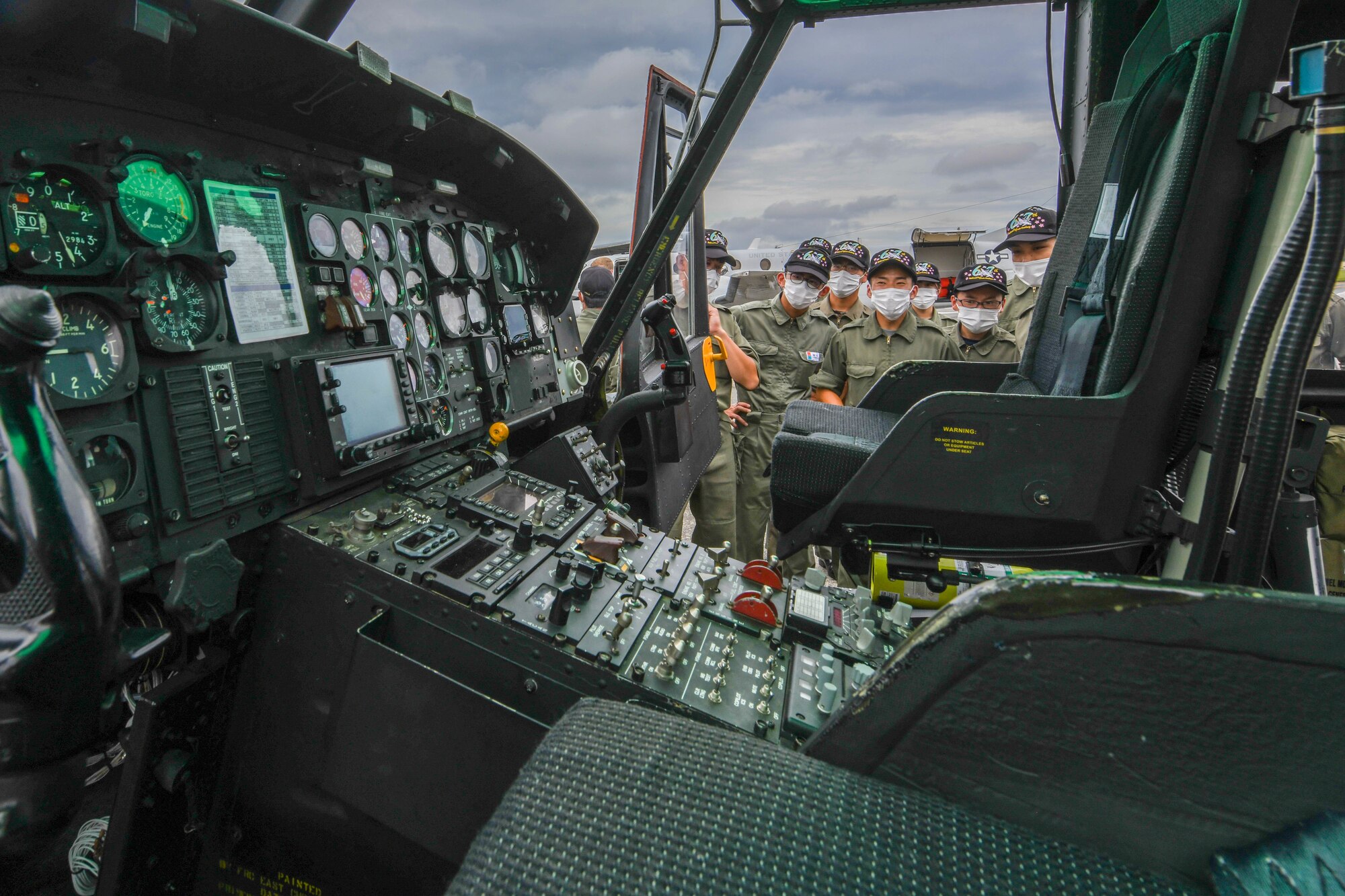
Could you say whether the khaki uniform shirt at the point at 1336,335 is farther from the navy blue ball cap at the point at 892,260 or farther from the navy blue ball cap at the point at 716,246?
the navy blue ball cap at the point at 716,246

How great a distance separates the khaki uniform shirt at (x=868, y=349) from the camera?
391 centimetres

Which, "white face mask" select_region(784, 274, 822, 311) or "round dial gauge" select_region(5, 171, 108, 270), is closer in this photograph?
"round dial gauge" select_region(5, 171, 108, 270)

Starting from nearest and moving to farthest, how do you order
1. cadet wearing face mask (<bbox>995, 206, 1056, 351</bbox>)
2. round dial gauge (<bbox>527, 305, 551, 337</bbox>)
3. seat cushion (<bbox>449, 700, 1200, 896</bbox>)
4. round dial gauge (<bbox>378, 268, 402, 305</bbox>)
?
seat cushion (<bbox>449, 700, 1200, 896</bbox>)
round dial gauge (<bbox>378, 268, 402, 305</bbox>)
round dial gauge (<bbox>527, 305, 551, 337</bbox>)
cadet wearing face mask (<bbox>995, 206, 1056, 351</bbox>)

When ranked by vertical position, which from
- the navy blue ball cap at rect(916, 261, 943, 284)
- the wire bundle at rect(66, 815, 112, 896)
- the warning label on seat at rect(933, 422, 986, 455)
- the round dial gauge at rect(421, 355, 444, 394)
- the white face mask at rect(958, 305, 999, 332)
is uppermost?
the navy blue ball cap at rect(916, 261, 943, 284)

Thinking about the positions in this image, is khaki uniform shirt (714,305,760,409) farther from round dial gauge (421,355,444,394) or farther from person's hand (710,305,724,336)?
round dial gauge (421,355,444,394)

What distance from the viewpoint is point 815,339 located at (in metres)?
4.16

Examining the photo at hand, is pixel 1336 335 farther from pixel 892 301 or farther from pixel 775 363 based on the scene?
pixel 775 363

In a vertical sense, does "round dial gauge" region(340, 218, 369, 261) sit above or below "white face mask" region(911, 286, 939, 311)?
above

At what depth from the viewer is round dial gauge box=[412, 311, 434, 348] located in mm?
2047

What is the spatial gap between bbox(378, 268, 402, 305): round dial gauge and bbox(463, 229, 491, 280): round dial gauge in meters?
0.34

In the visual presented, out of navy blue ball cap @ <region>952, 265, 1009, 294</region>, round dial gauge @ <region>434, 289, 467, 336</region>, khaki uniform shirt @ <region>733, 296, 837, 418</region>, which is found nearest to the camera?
round dial gauge @ <region>434, 289, 467, 336</region>

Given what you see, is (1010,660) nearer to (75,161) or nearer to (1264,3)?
(1264,3)

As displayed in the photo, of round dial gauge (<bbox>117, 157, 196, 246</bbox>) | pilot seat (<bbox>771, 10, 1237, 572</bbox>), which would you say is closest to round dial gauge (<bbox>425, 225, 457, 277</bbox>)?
round dial gauge (<bbox>117, 157, 196, 246</bbox>)

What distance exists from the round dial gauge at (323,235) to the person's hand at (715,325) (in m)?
2.42
